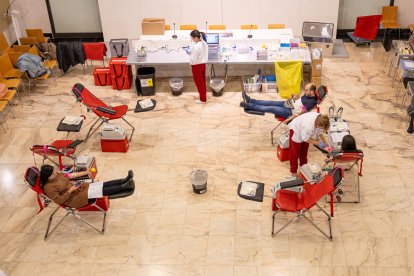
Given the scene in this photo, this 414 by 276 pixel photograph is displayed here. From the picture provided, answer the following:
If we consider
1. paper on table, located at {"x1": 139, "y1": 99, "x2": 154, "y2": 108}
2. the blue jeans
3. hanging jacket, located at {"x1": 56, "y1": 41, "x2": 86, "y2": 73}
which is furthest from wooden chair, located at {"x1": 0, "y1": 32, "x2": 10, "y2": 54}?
the blue jeans

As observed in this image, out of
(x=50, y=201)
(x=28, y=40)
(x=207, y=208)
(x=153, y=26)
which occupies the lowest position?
(x=207, y=208)

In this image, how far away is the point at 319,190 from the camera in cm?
545

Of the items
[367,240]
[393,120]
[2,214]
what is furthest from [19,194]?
[393,120]

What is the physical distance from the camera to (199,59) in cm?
820

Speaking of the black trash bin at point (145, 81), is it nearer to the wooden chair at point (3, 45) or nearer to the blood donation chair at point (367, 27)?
the wooden chair at point (3, 45)

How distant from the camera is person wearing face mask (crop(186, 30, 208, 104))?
797 centimetres

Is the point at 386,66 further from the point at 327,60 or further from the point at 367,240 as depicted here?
the point at 367,240

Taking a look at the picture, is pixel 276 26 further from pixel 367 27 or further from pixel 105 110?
pixel 105 110

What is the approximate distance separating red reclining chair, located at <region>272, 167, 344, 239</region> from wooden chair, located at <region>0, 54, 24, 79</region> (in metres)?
5.62

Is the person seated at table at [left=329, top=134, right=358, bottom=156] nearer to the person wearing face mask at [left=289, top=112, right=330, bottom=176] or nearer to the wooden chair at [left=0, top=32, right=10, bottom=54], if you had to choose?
the person wearing face mask at [left=289, top=112, right=330, bottom=176]

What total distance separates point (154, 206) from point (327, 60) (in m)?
5.51

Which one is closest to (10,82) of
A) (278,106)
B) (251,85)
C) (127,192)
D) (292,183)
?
(127,192)

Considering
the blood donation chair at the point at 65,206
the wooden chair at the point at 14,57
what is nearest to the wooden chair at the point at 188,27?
the wooden chair at the point at 14,57

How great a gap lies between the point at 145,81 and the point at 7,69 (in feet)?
8.47
